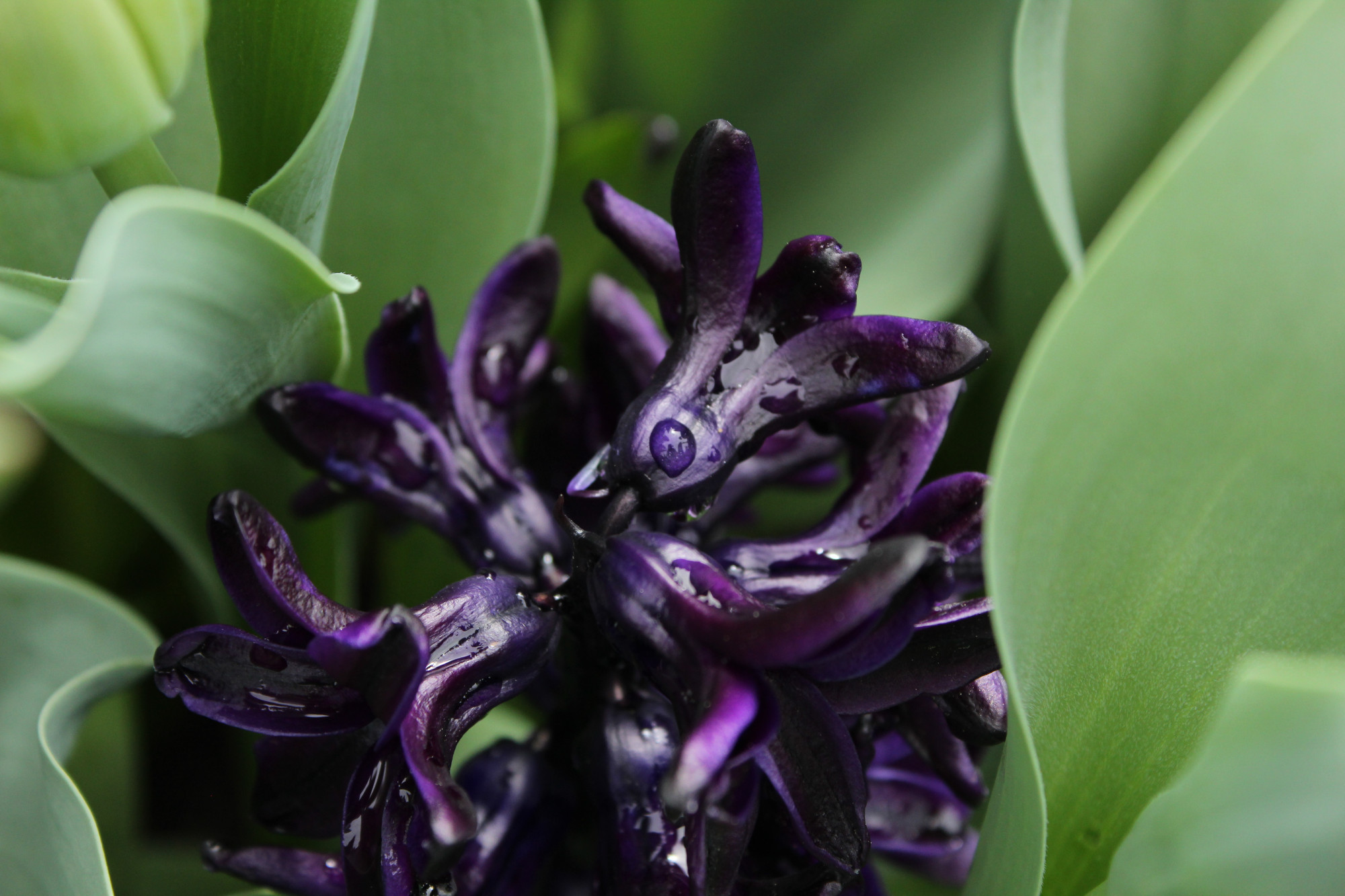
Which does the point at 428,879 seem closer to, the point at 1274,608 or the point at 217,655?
the point at 217,655

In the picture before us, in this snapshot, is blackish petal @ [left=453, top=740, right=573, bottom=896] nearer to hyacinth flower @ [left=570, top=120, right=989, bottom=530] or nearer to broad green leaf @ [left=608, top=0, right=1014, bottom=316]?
hyacinth flower @ [left=570, top=120, right=989, bottom=530]

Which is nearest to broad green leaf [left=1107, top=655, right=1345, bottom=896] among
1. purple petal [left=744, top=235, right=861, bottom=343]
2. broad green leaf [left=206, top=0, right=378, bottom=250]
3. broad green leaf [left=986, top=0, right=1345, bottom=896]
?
broad green leaf [left=986, top=0, right=1345, bottom=896]

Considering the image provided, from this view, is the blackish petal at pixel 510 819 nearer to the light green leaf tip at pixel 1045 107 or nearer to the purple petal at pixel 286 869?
the purple petal at pixel 286 869

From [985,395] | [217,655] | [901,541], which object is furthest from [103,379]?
[985,395]

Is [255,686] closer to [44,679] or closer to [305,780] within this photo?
[305,780]

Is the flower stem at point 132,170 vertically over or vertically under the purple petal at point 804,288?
under

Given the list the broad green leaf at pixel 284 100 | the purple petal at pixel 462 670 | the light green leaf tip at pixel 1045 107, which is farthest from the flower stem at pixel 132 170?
the light green leaf tip at pixel 1045 107
